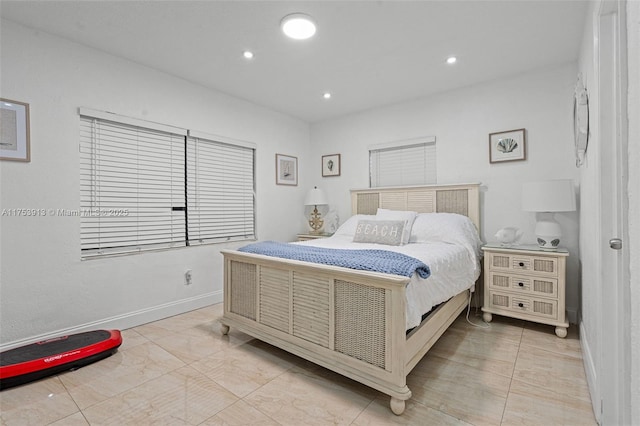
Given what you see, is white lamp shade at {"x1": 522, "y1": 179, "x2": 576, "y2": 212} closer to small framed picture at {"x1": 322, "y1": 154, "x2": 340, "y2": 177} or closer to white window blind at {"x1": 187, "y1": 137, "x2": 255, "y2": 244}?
small framed picture at {"x1": 322, "y1": 154, "x2": 340, "y2": 177}

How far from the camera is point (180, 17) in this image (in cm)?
221

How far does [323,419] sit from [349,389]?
1.01ft

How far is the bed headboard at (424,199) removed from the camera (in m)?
3.30

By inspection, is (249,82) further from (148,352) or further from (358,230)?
(148,352)

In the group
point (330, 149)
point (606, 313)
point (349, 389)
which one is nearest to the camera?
point (606, 313)

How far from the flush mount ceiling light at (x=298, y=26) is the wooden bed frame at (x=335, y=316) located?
178 cm

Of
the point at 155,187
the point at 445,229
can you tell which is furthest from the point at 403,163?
the point at 155,187

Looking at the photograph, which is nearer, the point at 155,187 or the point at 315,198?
the point at 155,187

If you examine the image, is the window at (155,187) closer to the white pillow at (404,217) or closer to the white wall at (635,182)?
the white pillow at (404,217)

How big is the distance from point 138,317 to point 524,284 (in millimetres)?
3611

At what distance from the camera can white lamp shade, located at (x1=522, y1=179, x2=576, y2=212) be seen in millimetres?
2543

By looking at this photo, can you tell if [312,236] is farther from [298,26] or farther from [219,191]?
[298,26]

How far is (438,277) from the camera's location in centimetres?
212

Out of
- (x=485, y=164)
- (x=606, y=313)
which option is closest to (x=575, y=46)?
(x=485, y=164)
